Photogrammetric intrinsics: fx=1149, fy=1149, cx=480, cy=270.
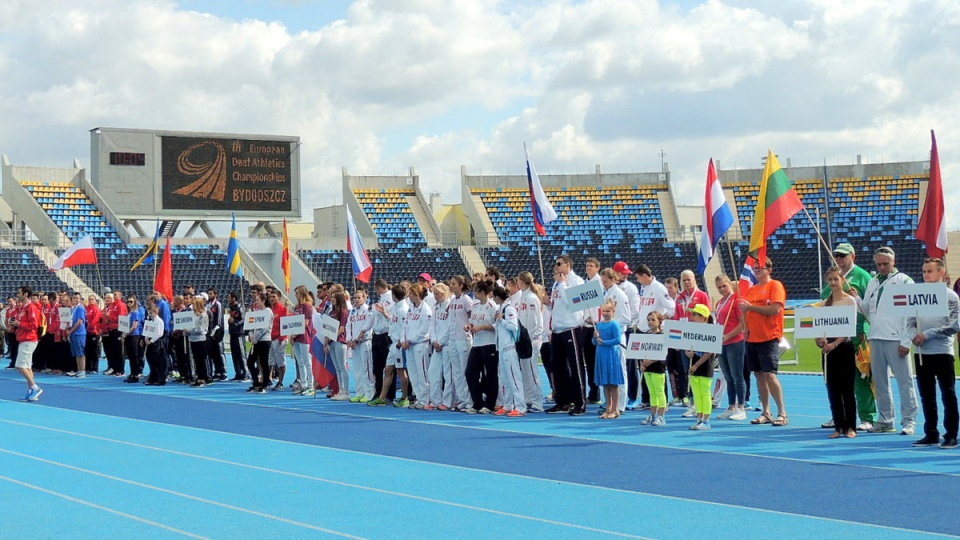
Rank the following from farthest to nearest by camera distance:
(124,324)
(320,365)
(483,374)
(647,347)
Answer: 1. (124,324)
2. (320,365)
3. (483,374)
4. (647,347)

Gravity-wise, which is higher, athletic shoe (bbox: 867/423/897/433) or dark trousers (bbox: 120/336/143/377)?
dark trousers (bbox: 120/336/143/377)

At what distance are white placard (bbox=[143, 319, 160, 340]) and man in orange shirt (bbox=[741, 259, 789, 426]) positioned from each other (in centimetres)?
1202

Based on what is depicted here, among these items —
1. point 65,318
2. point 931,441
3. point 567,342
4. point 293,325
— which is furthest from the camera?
point 65,318

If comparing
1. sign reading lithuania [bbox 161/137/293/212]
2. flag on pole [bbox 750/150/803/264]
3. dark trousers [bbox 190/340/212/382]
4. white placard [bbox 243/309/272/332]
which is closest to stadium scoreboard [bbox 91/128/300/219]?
sign reading lithuania [bbox 161/137/293/212]

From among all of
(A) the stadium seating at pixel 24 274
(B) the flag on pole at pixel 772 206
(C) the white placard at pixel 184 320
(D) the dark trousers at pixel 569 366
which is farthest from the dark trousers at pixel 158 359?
(A) the stadium seating at pixel 24 274

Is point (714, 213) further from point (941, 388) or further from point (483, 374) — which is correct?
point (941, 388)

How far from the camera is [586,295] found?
13.3m

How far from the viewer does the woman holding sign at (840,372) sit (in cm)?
1136

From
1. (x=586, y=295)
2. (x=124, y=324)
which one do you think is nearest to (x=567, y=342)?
(x=586, y=295)

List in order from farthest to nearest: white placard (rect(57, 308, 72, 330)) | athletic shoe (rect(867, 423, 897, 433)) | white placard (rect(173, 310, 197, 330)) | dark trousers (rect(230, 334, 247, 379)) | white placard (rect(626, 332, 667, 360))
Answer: white placard (rect(57, 308, 72, 330))
dark trousers (rect(230, 334, 247, 379))
white placard (rect(173, 310, 197, 330))
white placard (rect(626, 332, 667, 360))
athletic shoe (rect(867, 423, 897, 433))

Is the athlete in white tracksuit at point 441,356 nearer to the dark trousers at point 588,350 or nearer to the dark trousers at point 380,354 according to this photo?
the dark trousers at point 380,354

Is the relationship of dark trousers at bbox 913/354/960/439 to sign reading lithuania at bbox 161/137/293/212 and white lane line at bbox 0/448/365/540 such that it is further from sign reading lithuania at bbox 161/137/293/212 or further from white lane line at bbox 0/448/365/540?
sign reading lithuania at bbox 161/137/293/212

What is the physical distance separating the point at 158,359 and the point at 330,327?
18.7 feet

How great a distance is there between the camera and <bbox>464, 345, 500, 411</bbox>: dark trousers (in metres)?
14.6
